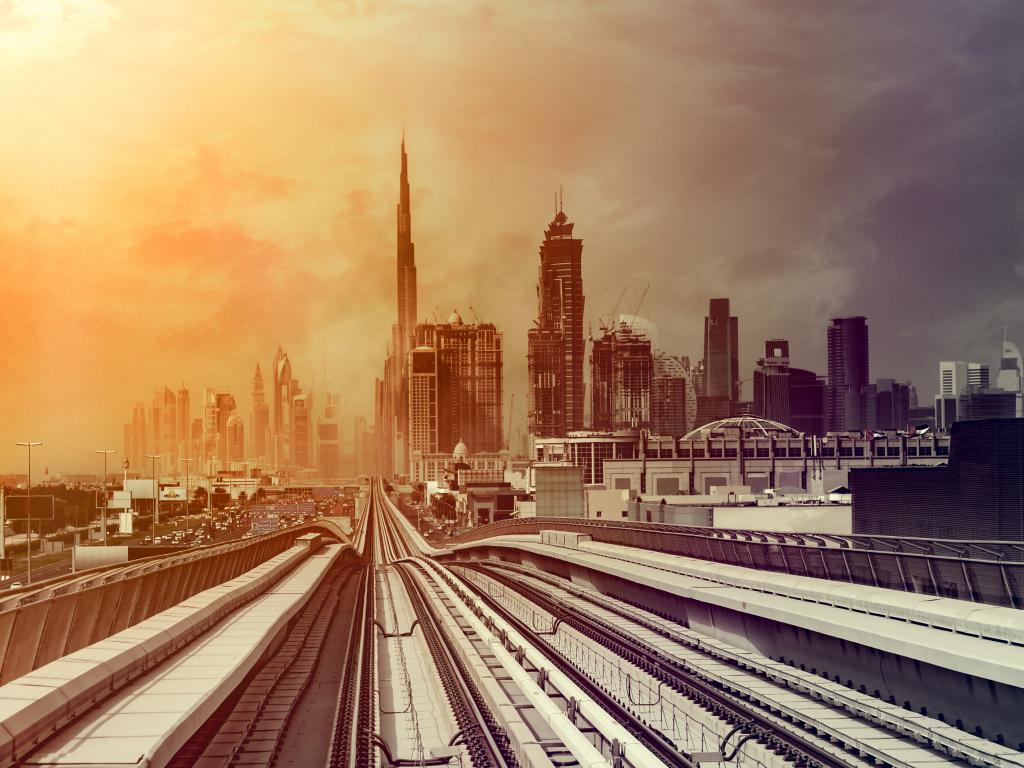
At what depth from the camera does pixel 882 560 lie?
Result: 18.2m

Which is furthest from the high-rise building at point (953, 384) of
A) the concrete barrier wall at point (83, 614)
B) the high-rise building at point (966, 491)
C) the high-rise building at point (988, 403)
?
the concrete barrier wall at point (83, 614)

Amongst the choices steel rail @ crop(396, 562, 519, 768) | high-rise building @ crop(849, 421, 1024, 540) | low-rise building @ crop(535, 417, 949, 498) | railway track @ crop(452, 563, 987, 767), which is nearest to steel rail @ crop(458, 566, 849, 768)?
railway track @ crop(452, 563, 987, 767)

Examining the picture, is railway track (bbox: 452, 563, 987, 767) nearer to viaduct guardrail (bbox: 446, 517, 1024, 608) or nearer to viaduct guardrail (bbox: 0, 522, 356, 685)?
viaduct guardrail (bbox: 446, 517, 1024, 608)

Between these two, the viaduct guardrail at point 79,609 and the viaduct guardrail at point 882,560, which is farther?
the viaduct guardrail at point 882,560

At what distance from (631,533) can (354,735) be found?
973 inches

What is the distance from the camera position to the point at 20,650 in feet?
35.6

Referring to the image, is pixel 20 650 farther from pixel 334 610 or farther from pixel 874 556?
pixel 334 610

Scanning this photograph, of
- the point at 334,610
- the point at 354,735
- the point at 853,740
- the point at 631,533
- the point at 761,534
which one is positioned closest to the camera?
the point at 853,740

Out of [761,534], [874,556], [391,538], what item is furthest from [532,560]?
[391,538]

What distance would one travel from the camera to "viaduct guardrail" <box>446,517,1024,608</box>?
15.0 m

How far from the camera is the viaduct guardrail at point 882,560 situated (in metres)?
15.0

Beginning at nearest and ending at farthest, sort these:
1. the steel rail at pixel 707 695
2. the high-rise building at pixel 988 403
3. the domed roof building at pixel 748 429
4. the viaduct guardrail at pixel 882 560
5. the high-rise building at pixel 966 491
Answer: the steel rail at pixel 707 695
the viaduct guardrail at pixel 882 560
the high-rise building at pixel 966 491
the high-rise building at pixel 988 403
the domed roof building at pixel 748 429

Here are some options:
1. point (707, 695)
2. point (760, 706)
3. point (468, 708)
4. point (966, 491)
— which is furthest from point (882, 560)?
point (966, 491)

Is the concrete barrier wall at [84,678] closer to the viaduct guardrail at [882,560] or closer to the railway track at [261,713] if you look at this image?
the railway track at [261,713]
